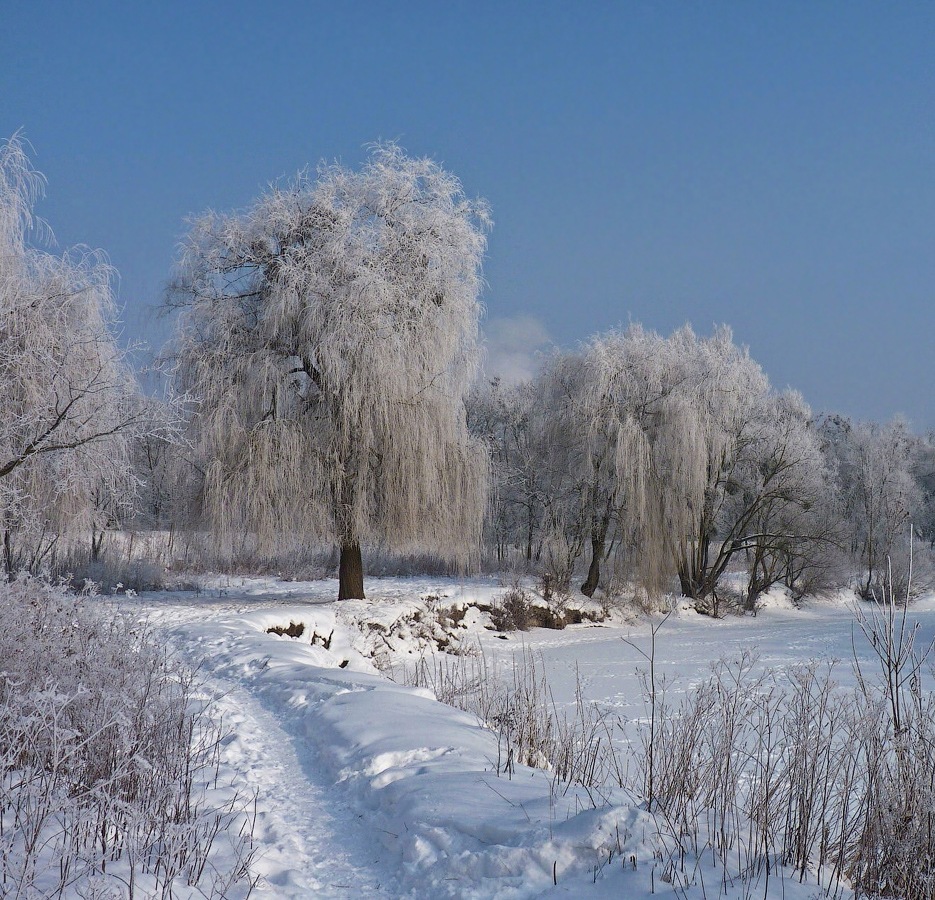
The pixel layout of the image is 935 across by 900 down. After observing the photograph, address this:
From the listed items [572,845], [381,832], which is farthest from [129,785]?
[572,845]

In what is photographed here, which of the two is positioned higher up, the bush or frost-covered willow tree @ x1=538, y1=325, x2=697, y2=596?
frost-covered willow tree @ x1=538, y1=325, x2=697, y2=596

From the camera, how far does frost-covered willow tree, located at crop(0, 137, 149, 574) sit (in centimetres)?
844

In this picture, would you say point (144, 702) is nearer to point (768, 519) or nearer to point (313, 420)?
point (313, 420)

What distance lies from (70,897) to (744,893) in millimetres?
2351

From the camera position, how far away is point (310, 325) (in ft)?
42.7

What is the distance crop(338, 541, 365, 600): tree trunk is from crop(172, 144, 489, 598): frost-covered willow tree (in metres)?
0.04

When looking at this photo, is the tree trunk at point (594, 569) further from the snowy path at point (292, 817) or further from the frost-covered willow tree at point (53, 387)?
the snowy path at point (292, 817)

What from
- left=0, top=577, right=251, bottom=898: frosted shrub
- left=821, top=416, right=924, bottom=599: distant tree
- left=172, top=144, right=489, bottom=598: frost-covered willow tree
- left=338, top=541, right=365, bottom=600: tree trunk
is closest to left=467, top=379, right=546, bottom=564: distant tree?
left=172, top=144, right=489, bottom=598: frost-covered willow tree

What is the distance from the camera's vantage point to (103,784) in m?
2.93

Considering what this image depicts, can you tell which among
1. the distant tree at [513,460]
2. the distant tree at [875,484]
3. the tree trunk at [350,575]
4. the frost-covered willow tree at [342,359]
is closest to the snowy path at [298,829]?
the frost-covered willow tree at [342,359]

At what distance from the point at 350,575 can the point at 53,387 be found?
6.83m

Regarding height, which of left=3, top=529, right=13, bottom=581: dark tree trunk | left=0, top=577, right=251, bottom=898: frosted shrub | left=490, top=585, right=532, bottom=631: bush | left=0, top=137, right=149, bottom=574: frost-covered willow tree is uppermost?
left=0, top=137, right=149, bottom=574: frost-covered willow tree

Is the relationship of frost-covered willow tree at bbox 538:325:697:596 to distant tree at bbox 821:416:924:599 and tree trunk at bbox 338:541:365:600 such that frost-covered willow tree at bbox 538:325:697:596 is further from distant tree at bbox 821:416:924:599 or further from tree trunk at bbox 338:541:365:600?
distant tree at bbox 821:416:924:599

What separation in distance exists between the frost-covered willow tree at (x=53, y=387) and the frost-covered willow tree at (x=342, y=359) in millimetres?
1833
